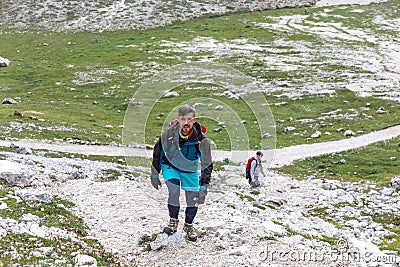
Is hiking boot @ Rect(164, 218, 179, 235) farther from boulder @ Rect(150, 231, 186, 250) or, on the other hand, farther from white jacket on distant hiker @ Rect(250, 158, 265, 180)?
white jacket on distant hiker @ Rect(250, 158, 265, 180)

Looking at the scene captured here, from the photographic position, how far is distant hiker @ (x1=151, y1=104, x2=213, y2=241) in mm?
12156

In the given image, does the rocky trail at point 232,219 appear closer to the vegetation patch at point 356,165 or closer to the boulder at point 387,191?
the boulder at point 387,191

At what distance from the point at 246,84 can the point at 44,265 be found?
51868 millimetres

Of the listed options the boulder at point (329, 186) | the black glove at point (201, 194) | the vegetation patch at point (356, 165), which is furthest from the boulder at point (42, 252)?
the vegetation patch at point (356, 165)

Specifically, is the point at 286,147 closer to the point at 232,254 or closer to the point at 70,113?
the point at 70,113

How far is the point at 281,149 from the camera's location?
3938cm

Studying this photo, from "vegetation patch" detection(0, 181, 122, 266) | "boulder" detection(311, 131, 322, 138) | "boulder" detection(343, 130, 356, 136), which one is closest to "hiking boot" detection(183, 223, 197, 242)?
"vegetation patch" detection(0, 181, 122, 266)

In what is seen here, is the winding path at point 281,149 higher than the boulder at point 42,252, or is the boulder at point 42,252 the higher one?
the boulder at point 42,252

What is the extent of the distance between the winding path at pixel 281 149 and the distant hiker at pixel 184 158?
17.8m

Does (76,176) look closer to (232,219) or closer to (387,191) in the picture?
(232,219)

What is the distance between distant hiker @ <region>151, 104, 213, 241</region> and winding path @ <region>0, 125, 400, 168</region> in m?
17.8

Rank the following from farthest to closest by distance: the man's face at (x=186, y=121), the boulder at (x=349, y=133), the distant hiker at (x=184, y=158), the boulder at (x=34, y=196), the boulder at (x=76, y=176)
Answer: the boulder at (x=349, y=133), the boulder at (x=76, y=176), the boulder at (x=34, y=196), the distant hiker at (x=184, y=158), the man's face at (x=186, y=121)

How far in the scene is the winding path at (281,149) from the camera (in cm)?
3372

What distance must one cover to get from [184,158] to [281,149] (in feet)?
91.0
